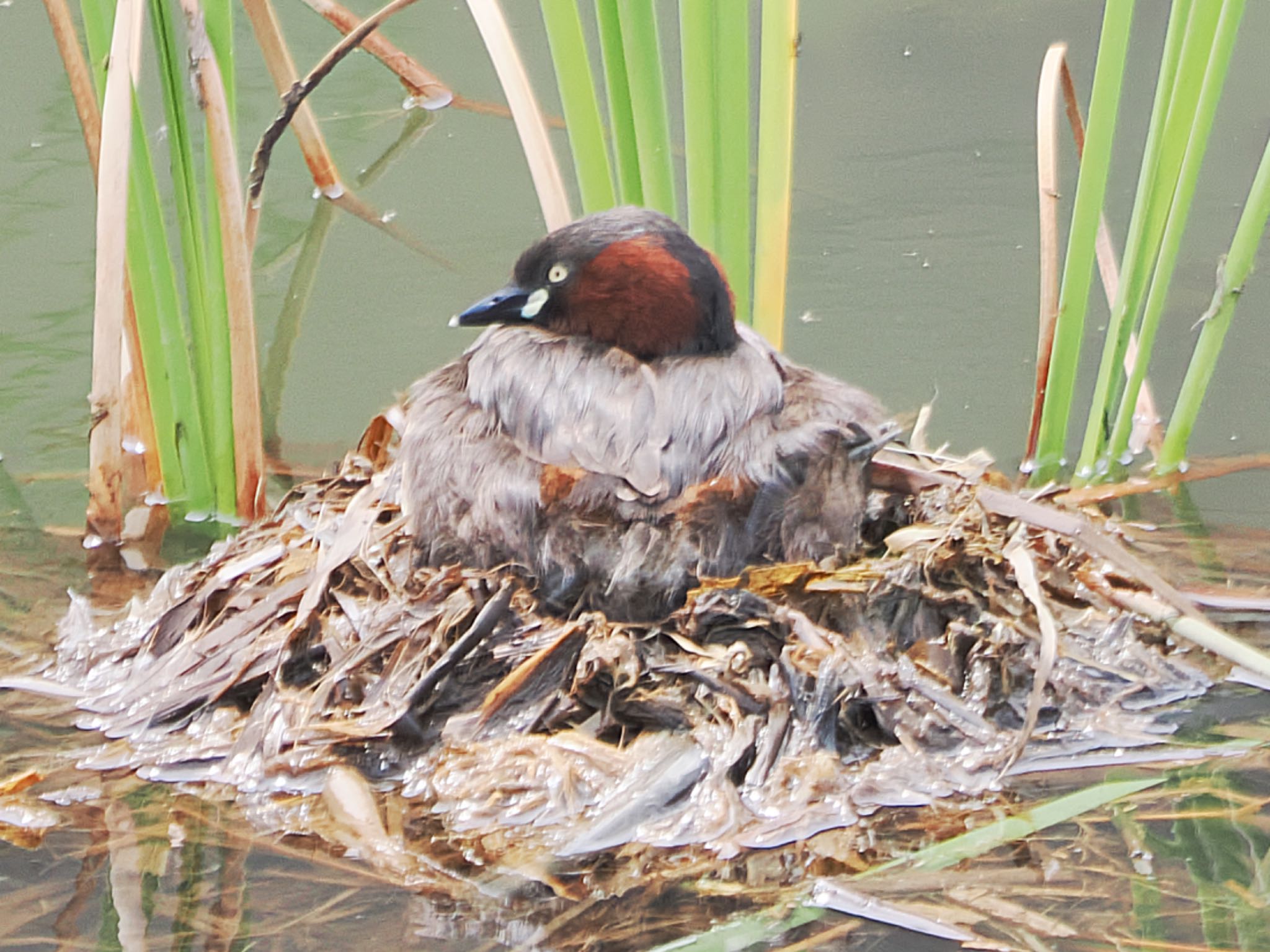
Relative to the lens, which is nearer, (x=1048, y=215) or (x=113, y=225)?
(x=113, y=225)

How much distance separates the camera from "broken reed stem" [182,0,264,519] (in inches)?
98.9

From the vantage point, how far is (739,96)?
92.1 inches

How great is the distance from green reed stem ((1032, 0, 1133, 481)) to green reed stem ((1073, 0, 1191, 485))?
0.22 ft

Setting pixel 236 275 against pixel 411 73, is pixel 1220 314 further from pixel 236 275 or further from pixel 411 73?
pixel 411 73

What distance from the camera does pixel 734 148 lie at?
2.38 m

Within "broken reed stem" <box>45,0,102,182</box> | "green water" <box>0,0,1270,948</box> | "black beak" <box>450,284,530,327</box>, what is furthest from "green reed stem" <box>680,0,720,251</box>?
"broken reed stem" <box>45,0,102,182</box>

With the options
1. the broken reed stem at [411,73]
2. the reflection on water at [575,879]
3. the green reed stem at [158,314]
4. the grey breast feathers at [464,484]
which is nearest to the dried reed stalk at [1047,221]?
the reflection on water at [575,879]

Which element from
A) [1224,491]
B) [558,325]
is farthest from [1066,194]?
[558,325]

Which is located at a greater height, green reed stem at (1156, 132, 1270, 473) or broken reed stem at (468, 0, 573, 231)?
broken reed stem at (468, 0, 573, 231)

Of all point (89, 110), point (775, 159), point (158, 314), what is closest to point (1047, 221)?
point (775, 159)

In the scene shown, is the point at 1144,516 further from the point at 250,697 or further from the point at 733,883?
the point at 250,697

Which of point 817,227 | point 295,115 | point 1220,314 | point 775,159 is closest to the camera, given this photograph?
point 775,159

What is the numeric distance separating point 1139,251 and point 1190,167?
17 cm

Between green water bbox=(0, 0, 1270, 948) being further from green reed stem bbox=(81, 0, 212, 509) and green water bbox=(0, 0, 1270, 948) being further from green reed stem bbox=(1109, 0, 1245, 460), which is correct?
green reed stem bbox=(1109, 0, 1245, 460)
